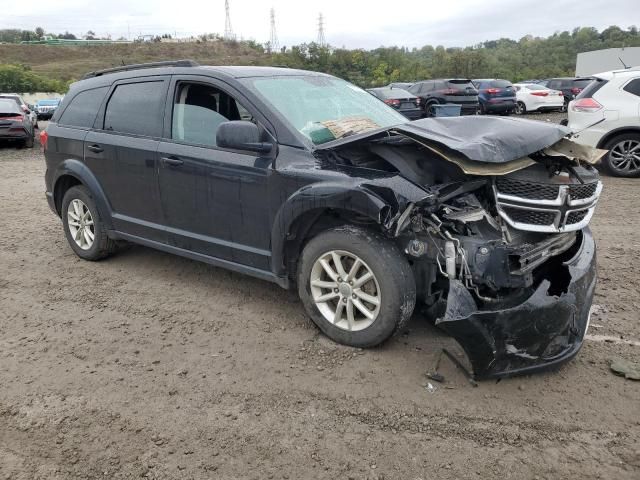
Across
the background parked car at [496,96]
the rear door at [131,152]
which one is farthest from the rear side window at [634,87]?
the background parked car at [496,96]

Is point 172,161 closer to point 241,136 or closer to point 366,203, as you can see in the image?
point 241,136

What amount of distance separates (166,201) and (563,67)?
61176 millimetres

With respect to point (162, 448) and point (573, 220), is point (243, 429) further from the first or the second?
point (573, 220)

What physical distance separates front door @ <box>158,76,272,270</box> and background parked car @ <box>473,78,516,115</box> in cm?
1950

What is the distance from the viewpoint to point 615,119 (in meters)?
8.71

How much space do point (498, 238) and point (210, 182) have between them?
2126 millimetres

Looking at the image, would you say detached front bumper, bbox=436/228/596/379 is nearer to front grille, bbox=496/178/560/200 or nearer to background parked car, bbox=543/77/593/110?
front grille, bbox=496/178/560/200

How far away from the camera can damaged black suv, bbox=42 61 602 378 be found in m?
3.02

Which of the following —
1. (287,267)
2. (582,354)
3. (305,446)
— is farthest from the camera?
(287,267)

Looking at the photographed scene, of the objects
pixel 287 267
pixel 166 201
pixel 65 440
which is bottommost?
pixel 65 440

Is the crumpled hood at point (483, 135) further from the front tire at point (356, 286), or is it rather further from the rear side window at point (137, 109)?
the rear side window at point (137, 109)

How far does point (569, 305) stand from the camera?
297 centimetres

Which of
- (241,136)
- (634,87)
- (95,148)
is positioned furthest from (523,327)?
(634,87)

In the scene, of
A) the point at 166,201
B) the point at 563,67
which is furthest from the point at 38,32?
the point at 166,201
